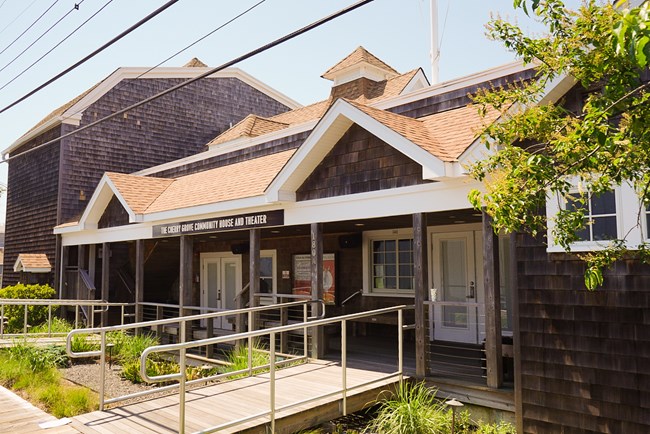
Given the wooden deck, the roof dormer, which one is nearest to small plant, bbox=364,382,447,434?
the wooden deck

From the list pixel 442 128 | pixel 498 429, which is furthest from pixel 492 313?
pixel 442 128

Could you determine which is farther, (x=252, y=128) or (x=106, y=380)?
(x=252, y=128)

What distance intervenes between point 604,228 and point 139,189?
11568 millimetres

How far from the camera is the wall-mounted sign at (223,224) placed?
1002 cm

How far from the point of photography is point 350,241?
40.8 feet

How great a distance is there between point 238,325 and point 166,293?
28.6 ft

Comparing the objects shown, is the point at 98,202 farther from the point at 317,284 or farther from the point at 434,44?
the point at 434,44

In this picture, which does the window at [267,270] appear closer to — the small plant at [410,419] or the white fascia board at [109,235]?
the white fascia board at [109,235]

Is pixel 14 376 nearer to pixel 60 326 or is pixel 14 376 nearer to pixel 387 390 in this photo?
pixel 60 326

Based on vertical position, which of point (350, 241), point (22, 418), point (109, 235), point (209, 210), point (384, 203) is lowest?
point (22, 418)

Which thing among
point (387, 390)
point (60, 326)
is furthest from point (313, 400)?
point (60, 326)

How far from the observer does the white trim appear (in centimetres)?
1756

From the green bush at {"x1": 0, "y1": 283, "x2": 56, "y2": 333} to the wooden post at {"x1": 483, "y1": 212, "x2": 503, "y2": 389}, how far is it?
510 inches

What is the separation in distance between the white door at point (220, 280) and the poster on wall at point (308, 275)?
2288mm
